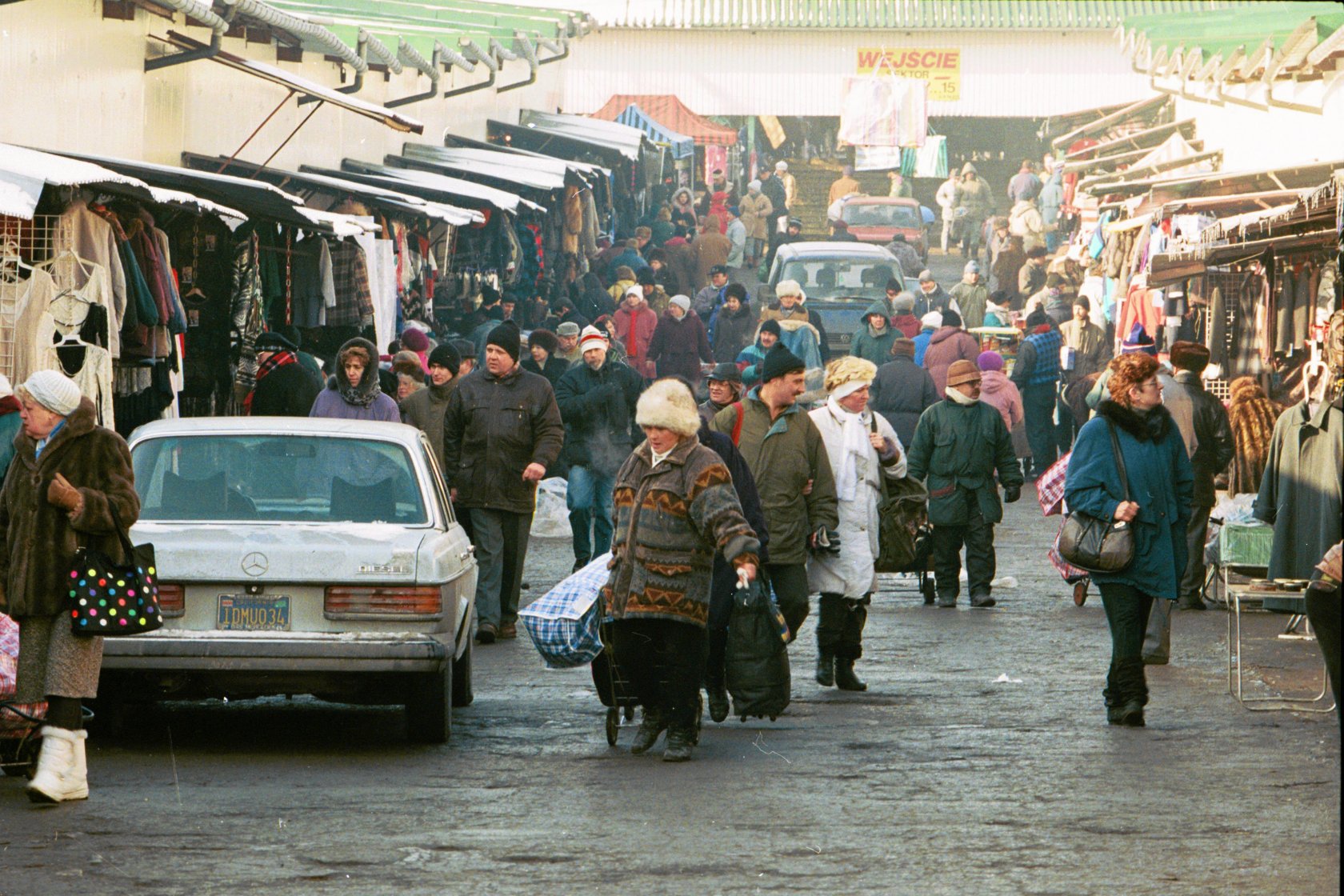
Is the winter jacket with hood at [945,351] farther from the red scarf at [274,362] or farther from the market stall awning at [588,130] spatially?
the market stall awning at [588,130]

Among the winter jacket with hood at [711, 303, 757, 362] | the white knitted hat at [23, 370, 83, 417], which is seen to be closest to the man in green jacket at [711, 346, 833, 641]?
the white knitted hat at [23, 370, 83, 417]

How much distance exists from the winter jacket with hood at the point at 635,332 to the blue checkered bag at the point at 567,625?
53.9ft

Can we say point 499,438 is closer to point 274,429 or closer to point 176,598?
point 274,429

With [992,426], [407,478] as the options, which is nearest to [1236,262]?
[992,426]

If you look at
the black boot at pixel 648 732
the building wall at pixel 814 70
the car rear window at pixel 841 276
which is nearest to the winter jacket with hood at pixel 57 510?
the black boot at pixel 648 732

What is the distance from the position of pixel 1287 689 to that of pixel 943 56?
121ft

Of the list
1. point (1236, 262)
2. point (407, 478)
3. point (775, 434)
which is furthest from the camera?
point (1236, 262)

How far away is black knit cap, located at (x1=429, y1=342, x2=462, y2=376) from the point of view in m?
14.1

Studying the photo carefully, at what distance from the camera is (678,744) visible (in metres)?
8.90

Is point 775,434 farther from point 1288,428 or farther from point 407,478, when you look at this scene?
point 1288,428

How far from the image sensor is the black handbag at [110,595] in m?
7.80

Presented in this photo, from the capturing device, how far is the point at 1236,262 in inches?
722

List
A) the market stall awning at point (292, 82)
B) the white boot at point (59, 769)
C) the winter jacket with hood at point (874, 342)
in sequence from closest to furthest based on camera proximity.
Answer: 1. the white boot at point (59, 769)
2. the market stall awning at point (292, 82)
3. the winter jacket with hood at point (874, 342)

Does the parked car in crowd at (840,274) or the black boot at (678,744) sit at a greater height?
the parked car in crowd at (840,274)
